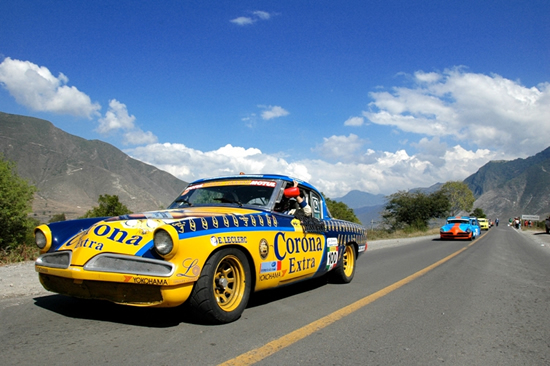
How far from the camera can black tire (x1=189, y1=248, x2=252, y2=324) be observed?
12.5 feet

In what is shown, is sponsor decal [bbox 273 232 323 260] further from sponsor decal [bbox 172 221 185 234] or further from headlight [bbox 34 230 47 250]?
headlight [bbox 34 230 47 250]

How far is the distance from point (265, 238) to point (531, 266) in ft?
32.1

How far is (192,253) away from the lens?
3701 mm

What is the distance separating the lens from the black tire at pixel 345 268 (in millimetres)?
6934

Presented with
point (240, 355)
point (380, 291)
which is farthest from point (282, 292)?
point (240, 355)

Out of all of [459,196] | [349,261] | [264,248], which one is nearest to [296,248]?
[264,248]

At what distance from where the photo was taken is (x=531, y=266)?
1130cm

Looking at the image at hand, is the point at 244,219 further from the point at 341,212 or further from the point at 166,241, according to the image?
the point at 341,212

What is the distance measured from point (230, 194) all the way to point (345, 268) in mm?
2763

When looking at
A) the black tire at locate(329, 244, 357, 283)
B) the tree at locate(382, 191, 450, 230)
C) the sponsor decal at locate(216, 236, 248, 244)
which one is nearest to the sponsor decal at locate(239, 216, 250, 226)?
the sponsor decal at locate(216, 236, 248, 244)

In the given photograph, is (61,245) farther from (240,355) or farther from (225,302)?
(240,355)

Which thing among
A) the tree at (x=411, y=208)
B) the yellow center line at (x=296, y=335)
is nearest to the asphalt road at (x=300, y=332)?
the yellow center line at (x=296, y=335)

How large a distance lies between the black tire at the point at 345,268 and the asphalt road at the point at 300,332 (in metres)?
0.55

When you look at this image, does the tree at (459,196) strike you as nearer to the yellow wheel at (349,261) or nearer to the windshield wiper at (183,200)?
the yellow wheel at (349,261)
